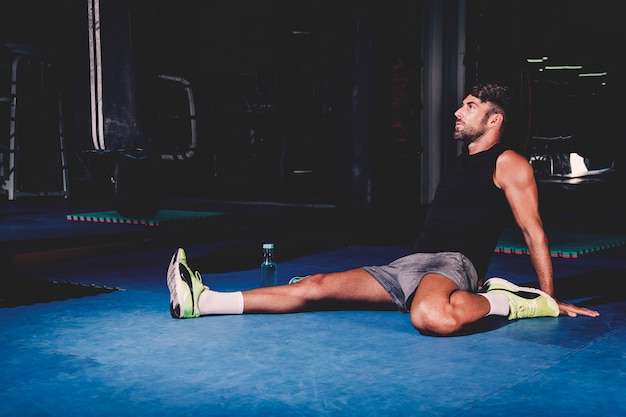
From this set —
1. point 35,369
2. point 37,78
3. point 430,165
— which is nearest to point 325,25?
point 430,165

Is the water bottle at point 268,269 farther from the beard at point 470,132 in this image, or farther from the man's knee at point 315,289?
the beard at point 470,132

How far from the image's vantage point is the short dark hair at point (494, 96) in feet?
11.5

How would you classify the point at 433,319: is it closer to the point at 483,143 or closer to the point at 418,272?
the point at 418,272

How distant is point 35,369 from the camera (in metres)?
2.88

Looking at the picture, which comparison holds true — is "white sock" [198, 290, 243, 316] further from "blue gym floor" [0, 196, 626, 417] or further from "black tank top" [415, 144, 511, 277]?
"black tank top" [415, 144, 511, 277]

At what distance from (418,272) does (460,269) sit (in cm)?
19

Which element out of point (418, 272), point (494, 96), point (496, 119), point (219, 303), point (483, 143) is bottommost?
point (219, 303)

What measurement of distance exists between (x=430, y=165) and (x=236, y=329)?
19.9 feet

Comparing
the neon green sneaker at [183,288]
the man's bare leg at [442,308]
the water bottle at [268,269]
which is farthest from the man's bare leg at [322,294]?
the water bottle at [268,269]

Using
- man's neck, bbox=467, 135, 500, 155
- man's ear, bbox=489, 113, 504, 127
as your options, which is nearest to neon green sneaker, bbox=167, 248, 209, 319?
man's neck, bbox=467, 135, 500, 155

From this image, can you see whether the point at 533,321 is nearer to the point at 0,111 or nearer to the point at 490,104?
the point at 490,104

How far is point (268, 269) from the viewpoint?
4508 millimetres

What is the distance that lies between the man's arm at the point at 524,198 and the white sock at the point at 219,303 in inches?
53.5

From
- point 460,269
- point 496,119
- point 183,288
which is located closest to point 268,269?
point 183,288
